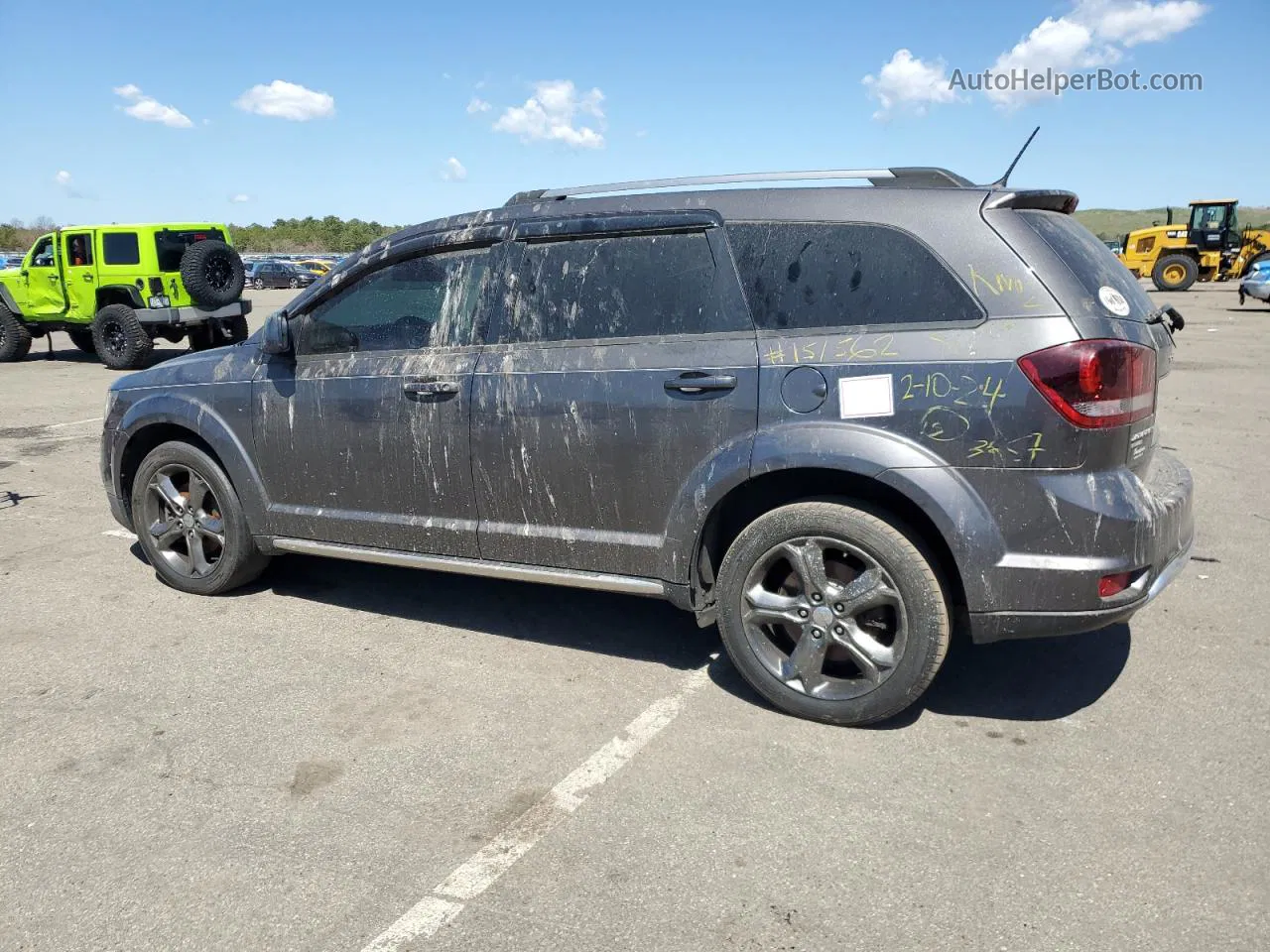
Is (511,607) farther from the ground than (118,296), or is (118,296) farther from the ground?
(118,296)

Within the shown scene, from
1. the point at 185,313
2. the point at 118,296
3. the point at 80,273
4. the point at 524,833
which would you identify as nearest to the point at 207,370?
the point at 524,833

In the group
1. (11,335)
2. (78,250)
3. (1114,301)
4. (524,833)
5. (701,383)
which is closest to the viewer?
(524,833)

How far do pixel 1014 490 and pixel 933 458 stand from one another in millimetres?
266

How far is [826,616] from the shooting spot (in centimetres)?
346

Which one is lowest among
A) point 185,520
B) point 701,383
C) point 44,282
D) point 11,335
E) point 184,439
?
point 185,520

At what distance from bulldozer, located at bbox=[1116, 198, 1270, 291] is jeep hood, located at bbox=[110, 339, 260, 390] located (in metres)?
32.3

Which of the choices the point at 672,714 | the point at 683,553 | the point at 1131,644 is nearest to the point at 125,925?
the point at 672,714

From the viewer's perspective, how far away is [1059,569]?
3.16 m

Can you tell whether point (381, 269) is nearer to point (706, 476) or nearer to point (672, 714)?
point (706, 476)

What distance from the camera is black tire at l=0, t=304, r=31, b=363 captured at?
54.7 feet

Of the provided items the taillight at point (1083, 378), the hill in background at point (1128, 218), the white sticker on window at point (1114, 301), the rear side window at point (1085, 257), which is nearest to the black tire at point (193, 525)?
the taillight at point (1083, 378)

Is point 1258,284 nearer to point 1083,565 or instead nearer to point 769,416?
point 1083,565

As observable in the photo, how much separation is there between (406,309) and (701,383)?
1.46 m

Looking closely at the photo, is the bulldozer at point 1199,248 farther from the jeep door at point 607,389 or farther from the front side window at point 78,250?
the jeep door at point 607,389
